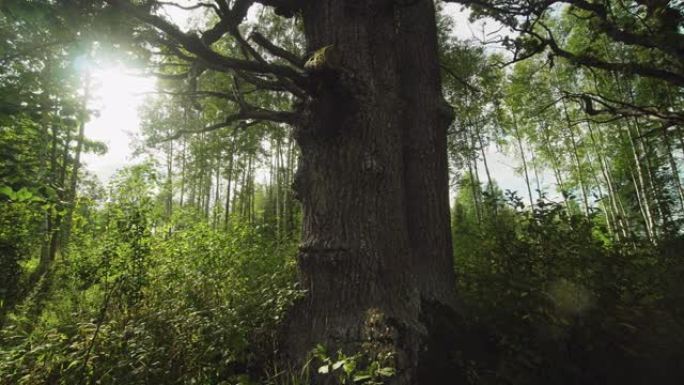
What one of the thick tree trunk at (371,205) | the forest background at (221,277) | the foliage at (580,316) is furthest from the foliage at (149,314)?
the foliage at (580,316)

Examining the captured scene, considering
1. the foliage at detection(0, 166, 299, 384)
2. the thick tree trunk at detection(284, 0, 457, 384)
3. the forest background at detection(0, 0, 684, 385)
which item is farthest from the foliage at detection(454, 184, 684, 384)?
the foliage at detection(0, 166, 299, 384)

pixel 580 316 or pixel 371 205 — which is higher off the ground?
pixel 371 205

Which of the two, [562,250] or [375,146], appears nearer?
[375,146]

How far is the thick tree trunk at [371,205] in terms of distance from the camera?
2274 millimetres

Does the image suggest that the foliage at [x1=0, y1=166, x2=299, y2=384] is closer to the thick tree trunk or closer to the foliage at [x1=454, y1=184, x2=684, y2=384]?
the thick tree trunk

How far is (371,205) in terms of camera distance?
250 cm

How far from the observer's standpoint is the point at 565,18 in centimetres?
1388

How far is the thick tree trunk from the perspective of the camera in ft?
7.46

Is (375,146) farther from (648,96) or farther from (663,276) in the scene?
(648,96)

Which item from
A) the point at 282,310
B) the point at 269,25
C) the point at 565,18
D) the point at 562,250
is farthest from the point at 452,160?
the point at 282,310

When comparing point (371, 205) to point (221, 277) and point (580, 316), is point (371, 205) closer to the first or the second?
point (580, 316)

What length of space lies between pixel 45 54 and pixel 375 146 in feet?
10.2

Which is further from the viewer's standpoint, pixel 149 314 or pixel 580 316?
pixel 149 314

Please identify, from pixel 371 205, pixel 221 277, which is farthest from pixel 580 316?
pixel 221 277
